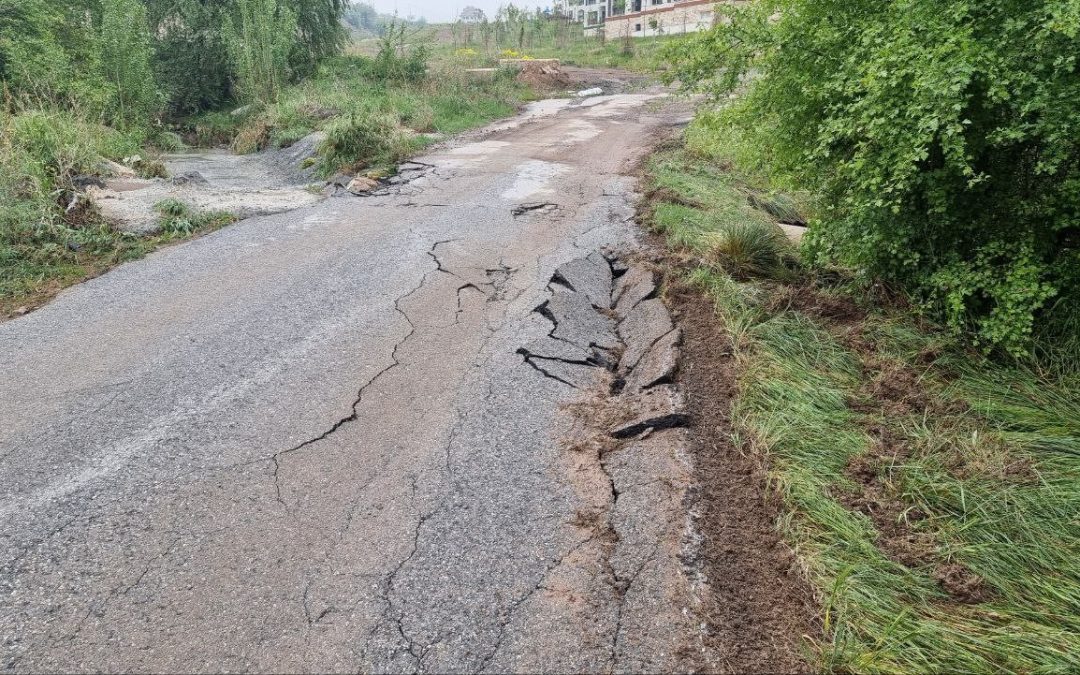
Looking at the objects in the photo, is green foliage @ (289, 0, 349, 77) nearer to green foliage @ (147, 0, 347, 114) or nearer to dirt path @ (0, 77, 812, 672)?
green foliage @ (147, 0, 347, 114)

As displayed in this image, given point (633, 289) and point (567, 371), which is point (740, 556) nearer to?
point (567, 371)

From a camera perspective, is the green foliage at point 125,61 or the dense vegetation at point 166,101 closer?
the dense vegetation at point 166,101

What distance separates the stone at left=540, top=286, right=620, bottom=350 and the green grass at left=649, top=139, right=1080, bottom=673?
912mm

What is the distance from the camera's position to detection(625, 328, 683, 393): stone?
435cm

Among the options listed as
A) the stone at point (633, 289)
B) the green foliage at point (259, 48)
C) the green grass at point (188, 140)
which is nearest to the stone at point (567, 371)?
the stone at point (633, 289)

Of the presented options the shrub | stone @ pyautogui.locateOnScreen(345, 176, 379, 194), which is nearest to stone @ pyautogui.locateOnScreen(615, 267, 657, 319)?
the shrub

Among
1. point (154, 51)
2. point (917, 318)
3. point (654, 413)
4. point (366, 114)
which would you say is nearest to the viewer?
point (654, 413)

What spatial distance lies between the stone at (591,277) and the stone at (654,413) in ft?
5.21

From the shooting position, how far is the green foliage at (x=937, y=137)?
3.54m

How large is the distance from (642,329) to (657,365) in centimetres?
68

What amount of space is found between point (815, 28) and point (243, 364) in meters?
4.66

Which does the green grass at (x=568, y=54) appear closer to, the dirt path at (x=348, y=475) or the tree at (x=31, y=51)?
the tree at (x=31, y=51)

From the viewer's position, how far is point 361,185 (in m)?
9.66

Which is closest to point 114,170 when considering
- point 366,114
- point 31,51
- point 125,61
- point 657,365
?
point 366,114
